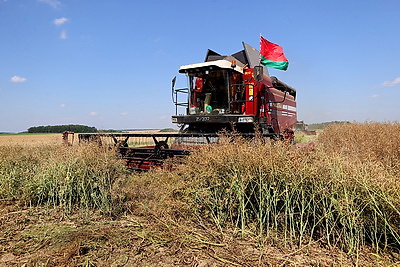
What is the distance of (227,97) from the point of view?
7004mm

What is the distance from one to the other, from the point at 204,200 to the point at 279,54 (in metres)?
6.09

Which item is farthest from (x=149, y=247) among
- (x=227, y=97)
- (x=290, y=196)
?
(x=227, y=97)

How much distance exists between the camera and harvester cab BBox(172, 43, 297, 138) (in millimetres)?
6664

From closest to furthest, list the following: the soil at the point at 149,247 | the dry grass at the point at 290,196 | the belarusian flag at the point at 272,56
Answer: the soil at the point at 149,247, the dry grass at the point at 290,196, the belarusian flag at the point at 272,56

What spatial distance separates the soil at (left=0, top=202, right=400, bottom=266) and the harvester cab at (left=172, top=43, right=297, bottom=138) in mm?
3833

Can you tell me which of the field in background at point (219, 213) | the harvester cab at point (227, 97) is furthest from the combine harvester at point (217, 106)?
the field in background at point (219, 213)

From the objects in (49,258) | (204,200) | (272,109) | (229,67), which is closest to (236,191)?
(204,200)

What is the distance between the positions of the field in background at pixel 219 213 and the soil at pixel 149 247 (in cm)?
1

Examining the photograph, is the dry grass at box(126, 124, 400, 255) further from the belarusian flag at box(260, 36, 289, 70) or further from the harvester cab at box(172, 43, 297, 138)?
the belarusian flag at box(260, 36, 289, 70)

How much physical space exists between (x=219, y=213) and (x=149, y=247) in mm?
936

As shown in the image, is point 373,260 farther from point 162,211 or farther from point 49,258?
point 49,258

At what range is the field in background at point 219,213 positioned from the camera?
2314mm

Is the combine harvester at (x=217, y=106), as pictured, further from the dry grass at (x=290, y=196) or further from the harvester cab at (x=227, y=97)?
the dry grass at (x=290, y=196)

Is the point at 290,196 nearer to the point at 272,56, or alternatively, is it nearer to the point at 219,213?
the point at 219,213
